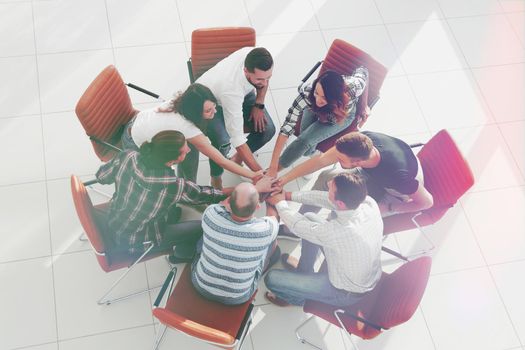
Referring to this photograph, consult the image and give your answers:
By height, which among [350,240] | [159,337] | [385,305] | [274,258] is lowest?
[159,337]

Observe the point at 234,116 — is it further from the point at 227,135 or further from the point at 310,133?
the point at 310,133

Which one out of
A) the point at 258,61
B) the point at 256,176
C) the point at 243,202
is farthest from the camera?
the point at 256,176

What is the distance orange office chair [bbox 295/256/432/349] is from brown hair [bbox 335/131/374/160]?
2.03 feet

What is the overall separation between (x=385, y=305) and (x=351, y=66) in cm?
156

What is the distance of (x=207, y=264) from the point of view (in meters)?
2.73

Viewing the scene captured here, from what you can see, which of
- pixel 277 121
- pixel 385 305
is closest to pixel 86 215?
pixel 385 305

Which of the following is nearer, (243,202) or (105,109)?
(243,202)

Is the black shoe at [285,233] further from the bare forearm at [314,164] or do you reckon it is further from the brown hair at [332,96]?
the brown hair at [332,96]

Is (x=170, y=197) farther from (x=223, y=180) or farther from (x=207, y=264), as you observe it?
(x=223, y=180)

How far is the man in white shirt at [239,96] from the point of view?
3143 mm

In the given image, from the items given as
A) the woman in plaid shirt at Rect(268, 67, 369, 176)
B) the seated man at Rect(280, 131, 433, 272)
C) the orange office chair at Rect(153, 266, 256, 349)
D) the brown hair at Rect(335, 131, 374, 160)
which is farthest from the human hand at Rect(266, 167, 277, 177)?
the orange office chair at Rect(153, 266, 256, 349)

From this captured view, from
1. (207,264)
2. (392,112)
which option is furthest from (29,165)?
(392,112)

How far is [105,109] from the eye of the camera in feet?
10.3

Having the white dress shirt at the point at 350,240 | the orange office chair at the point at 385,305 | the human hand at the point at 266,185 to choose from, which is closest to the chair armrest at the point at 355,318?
the orange office chair at the point at 385,305
